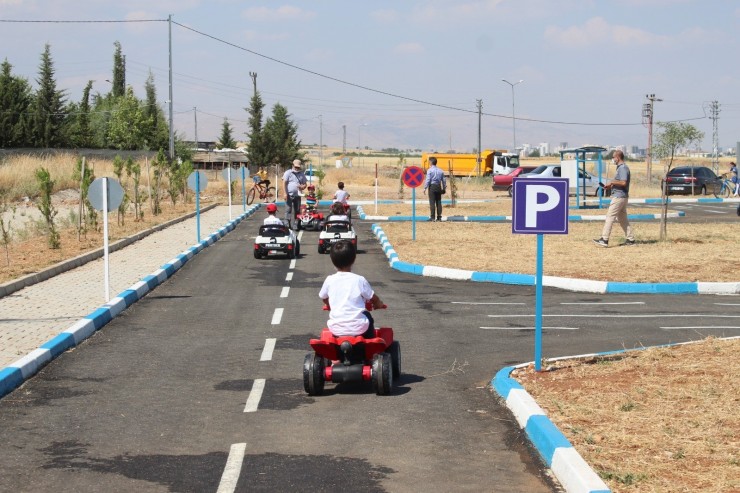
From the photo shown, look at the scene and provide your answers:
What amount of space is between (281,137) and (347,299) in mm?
70513

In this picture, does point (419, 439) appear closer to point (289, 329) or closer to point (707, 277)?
point (289, 329)

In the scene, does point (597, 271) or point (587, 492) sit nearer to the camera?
point (587, 492)

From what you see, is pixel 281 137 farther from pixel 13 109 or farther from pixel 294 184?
pixel 294 184

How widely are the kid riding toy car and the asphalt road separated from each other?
15 centimetres

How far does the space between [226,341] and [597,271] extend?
8.97 metres

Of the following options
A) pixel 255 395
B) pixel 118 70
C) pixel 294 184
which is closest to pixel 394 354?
pixel 255 395

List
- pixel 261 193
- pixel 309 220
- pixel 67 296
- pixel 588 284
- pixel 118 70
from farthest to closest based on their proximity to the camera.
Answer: pixel 118 70
pixel 261 193
pixel 309 220
pixel 588 284
pixel 67 296

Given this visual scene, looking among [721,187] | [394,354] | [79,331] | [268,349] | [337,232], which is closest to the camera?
[394,354]

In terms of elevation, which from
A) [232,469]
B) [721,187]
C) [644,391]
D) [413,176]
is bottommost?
[232,469]

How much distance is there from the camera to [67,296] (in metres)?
15.0

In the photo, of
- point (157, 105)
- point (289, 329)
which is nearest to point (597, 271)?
point (289, 329)

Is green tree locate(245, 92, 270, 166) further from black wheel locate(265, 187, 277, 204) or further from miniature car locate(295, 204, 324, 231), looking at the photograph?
miniature car locate(295, 204, 324, 231)

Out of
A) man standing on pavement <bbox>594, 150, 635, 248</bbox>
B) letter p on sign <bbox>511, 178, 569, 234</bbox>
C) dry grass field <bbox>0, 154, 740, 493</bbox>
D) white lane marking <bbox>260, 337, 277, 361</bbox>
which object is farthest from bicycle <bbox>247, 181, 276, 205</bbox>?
letter p on sign <bbox>511, 178, 569, 234</bbox>

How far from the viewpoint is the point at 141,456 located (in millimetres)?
6535
